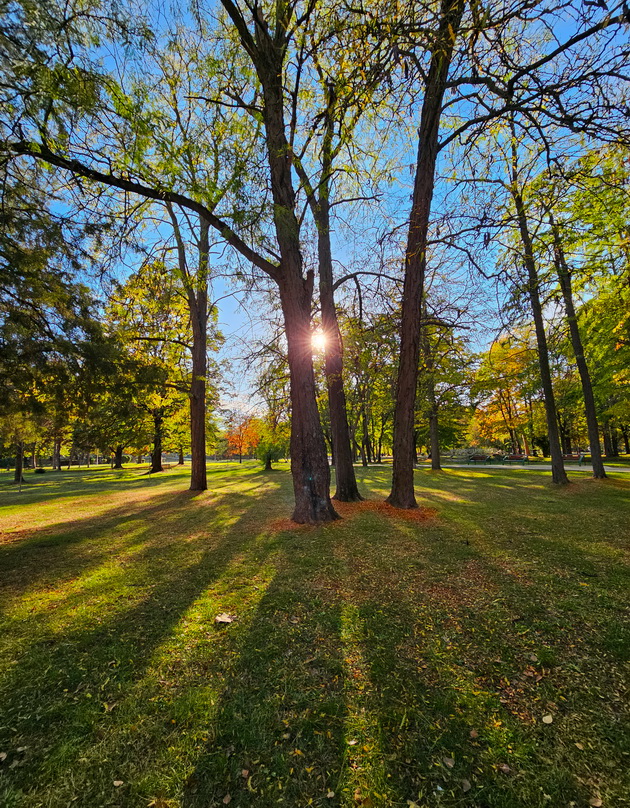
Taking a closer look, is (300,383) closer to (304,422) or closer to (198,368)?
(304,422)

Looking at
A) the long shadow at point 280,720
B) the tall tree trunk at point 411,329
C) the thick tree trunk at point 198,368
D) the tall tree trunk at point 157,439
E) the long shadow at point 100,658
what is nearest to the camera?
the long shadow at point 280,720

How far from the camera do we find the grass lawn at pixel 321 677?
5.50 ft

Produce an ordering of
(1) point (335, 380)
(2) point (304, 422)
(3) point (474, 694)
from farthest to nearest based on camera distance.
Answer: (1) point (335, 380)
(2) point (304, 422)
(3) point (474, 694)

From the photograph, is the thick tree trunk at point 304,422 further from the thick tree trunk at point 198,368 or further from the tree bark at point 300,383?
the thick tree trunk at point 198,368

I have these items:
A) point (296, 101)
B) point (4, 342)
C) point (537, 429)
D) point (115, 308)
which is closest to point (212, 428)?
point (115, 308)

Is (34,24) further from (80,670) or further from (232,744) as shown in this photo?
(232,744)

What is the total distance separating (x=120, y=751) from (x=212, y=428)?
2692 centimetres

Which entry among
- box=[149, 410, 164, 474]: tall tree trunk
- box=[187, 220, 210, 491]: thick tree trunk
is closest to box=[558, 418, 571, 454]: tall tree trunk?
box=[187, 220, 210, 491]: thick tree trunk

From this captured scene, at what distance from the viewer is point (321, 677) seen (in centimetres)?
244

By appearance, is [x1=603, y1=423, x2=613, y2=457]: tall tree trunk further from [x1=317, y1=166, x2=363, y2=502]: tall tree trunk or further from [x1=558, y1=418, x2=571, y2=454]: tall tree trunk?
[x1=317, y1=166, x2=363, y2=502]: tall tree trunk

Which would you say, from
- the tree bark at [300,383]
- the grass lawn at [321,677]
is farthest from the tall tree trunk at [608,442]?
the tree bark at [300,383]

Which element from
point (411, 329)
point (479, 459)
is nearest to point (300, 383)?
point (411, 329)

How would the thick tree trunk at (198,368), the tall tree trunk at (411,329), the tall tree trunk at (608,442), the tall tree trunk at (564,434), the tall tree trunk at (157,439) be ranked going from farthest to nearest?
the tall tree trunk at (564,434) < the tall tree trunk at (608,442) < the tall tree trunk at (157,439) < the thick tree trunk at (198,368) < the tall tree trunk at (411,329)

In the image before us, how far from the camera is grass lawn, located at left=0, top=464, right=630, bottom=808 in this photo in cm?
168
